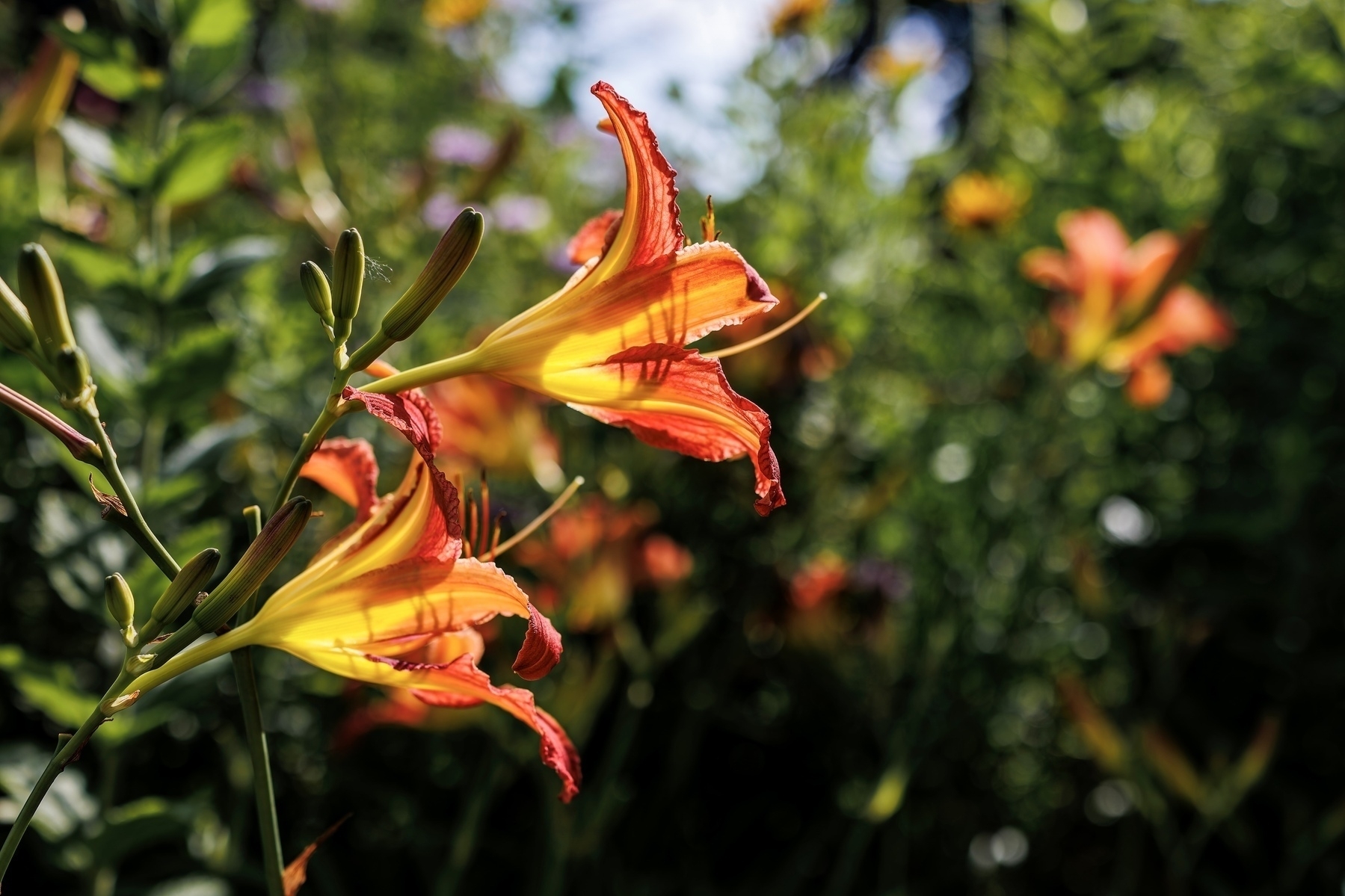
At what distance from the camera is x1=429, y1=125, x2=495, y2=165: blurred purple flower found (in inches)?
65.2

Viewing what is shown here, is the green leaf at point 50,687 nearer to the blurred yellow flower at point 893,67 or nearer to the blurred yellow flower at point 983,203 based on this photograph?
the blurred yellow flower at point 893,67

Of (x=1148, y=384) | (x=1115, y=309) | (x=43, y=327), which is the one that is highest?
(x=43, y=327)

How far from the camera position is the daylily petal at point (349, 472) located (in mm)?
486

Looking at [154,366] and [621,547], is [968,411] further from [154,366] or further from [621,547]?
[154,366]

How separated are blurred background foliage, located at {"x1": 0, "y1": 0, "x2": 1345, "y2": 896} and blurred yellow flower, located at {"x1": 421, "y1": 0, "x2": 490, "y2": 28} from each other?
26 cm

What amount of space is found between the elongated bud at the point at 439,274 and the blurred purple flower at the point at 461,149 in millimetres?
1291

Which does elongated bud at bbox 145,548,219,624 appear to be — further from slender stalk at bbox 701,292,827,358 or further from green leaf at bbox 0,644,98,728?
green leaf at bbox 0,644,98,728

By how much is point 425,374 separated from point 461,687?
0.43 ft

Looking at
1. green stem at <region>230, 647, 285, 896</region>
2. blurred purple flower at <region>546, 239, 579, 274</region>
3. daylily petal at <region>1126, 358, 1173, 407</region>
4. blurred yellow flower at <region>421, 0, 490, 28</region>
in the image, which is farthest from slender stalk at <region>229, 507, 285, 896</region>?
blurred yellow flower at <region>421, 0, 490, 28</region>

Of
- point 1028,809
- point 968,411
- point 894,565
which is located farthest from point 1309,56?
point 1028,809

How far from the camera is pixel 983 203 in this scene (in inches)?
70.2

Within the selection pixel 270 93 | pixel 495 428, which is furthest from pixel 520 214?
pixel 270 93

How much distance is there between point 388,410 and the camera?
366 millimetres

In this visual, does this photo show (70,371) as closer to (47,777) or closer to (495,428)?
(47,777)
